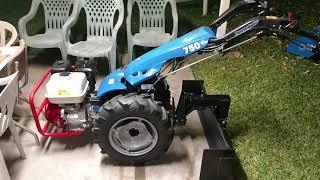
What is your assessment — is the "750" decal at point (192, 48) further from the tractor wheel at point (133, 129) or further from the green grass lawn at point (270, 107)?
the green grass lawn at point (270, 107)

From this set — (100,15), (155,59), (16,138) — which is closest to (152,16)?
(100,15)

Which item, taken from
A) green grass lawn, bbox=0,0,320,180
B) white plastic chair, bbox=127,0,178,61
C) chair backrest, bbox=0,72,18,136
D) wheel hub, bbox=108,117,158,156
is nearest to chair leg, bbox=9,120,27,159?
chair backrest, bbox=0,72,18,136

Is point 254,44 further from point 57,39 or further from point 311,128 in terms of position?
point 57,39

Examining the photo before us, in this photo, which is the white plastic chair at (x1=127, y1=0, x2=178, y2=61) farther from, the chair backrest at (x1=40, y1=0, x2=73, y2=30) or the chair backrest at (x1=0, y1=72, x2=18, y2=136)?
the chair backrest at (x1=0, y1=72, x2=18, y2=136)

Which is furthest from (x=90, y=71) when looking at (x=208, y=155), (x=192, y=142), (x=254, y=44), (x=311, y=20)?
(x=311, y=20)

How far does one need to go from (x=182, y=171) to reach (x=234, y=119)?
38.7 inches

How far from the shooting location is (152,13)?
213 inches

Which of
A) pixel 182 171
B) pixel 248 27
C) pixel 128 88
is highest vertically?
pixel 248 27

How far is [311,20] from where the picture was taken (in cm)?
672

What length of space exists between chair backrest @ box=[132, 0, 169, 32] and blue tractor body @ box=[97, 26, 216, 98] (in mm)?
2212

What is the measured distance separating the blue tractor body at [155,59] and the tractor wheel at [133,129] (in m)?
0.19

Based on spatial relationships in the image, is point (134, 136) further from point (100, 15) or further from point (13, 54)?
point (100, 15)

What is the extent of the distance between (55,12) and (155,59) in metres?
2.72

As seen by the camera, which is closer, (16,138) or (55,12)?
(16,138)
